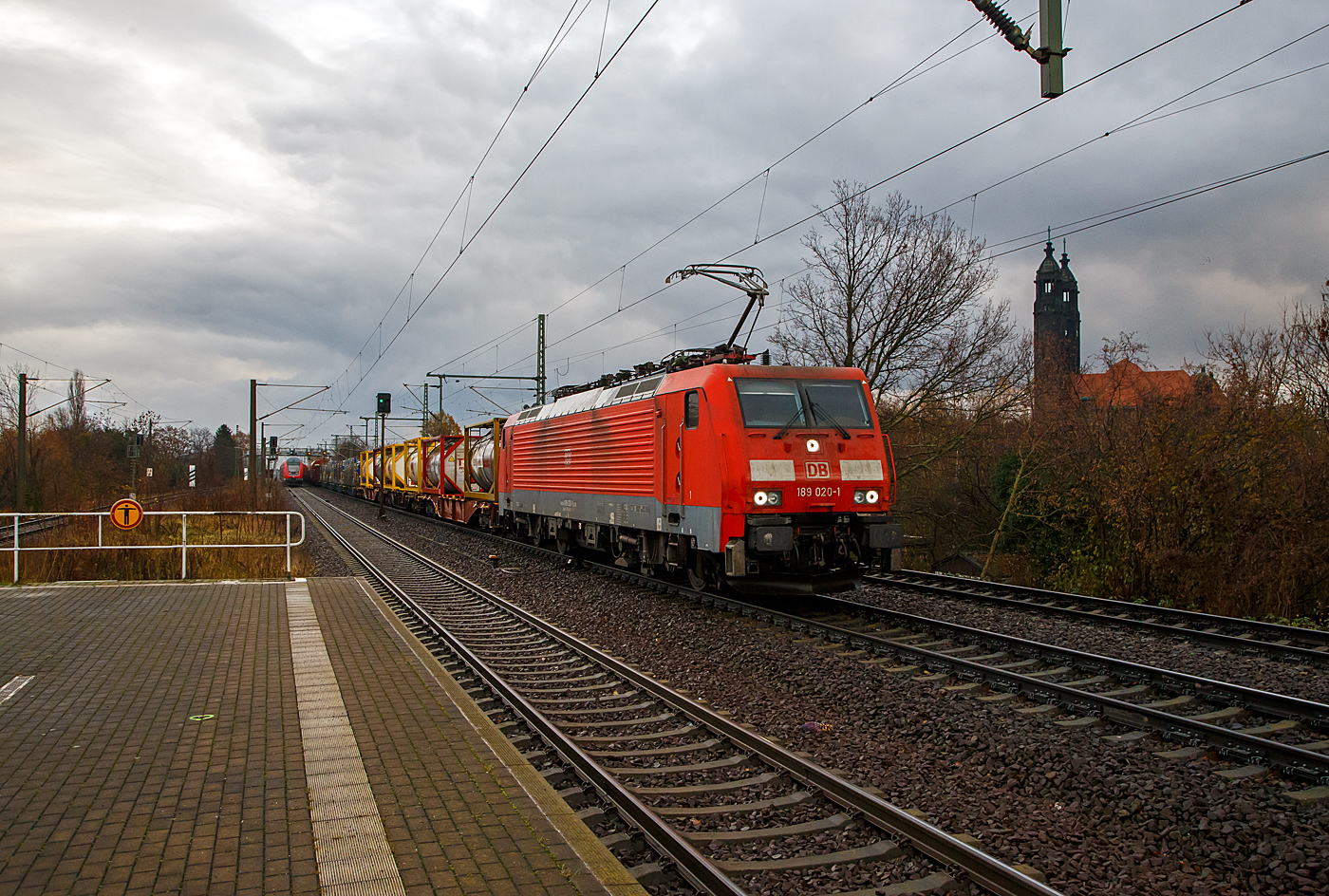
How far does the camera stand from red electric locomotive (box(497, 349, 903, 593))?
1032cm

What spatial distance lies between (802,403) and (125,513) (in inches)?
387

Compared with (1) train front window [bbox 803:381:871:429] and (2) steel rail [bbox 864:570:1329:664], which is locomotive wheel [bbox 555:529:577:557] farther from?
(1) train front window [bbox 803:381:871:429]

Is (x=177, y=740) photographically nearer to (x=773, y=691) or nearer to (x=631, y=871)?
(x=631, y=871)

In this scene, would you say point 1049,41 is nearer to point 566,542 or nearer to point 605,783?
point 605,783

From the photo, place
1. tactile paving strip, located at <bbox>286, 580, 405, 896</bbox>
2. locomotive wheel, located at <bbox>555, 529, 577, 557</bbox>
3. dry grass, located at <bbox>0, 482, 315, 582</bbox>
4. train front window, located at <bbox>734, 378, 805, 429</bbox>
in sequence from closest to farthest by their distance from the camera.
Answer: tactile paving strip, located at <bbox>286, 580, 405, 896</bbox>
train front window, located at <bbox>734, 378, 805, 429</bbox>
dry grass, located at <bbox>0, 482, 315, 582</bbox>
locomotive wheel, located at <bbox>555, 529, 577, 557</bbox>

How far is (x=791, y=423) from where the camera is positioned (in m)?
10.8

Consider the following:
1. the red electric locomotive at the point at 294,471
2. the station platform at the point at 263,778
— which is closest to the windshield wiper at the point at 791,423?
the station platform at the point at 263,778

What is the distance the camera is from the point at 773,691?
7.27 metres

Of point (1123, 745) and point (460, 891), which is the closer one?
point (460, 891)

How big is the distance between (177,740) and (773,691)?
4445 mm

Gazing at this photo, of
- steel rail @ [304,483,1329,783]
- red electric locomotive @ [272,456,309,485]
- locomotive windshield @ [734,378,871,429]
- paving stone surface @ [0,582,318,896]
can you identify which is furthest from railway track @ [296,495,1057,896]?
red electric locomotive @ [272,456,309,485]

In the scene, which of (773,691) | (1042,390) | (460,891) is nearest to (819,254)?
(1042,390)

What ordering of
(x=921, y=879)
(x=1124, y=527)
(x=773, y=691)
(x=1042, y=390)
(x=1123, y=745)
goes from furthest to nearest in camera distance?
(x=1042, y=390) → (x=1124, y=527) → (x=773, y=691) → (x=1123, y=745) → (x=921, y=879)

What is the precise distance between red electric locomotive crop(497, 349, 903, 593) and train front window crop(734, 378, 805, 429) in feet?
0.05
